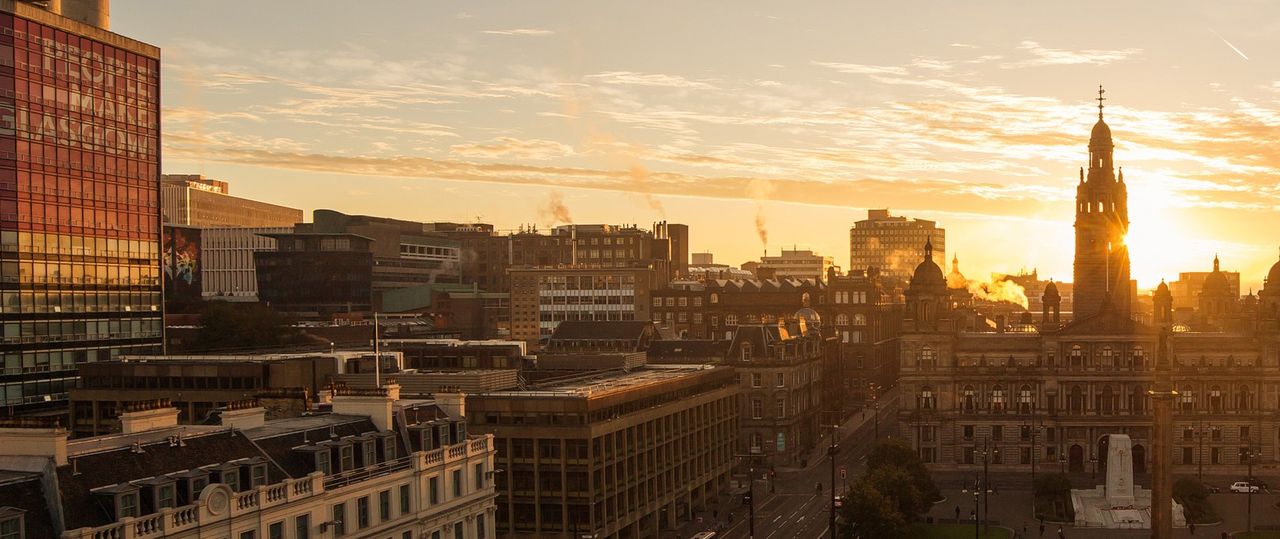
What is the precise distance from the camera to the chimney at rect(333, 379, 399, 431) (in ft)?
219

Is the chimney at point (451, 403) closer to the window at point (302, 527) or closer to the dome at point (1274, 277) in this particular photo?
the window at point (302, 527)

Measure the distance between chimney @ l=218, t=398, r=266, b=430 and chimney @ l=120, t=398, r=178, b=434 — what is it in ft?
7.70

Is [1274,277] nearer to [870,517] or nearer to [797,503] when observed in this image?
[797,503]

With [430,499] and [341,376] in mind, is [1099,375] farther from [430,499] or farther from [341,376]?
[430,499]

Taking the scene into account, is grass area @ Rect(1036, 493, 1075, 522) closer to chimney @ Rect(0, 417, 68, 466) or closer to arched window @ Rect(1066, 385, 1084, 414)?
arched window @ Rect(1066, 385, 1084, 414)

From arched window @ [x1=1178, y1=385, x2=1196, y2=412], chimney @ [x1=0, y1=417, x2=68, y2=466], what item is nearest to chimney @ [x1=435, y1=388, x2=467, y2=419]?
chimney @ [x1=0, y1=417, x2=68, y2=466]

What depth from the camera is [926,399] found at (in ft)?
512

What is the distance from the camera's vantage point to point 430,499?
67.0 m

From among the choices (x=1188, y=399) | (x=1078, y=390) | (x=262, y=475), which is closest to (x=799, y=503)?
(x=1078, y=390)

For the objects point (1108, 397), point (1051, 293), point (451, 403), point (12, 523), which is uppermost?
point (1051, 293)

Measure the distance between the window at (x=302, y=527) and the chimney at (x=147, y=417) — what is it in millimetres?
8077

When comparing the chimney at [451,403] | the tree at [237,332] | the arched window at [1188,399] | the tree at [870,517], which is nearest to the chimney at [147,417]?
the chimney at [451,403]

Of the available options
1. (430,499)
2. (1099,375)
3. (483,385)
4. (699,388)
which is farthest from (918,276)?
(430,499)

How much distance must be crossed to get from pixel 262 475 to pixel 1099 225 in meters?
138
